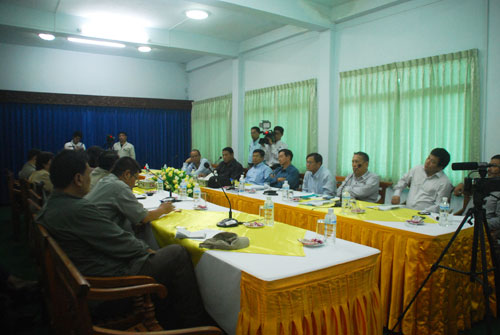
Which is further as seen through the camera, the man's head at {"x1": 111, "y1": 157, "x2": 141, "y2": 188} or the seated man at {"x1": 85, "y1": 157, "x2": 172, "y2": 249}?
the man's head at {"x1": 111, "y1": 157, "x2": 141, "y2": 188}

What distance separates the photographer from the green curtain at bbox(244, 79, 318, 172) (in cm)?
582

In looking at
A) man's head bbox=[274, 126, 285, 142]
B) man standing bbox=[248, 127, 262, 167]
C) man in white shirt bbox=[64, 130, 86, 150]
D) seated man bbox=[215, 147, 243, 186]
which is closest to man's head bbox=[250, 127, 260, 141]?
man standing bbox=[248, 127, 262, 167]

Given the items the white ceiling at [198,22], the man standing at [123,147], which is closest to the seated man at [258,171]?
the white ceiling at [198,22]

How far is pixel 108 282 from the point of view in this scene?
5.75 ft

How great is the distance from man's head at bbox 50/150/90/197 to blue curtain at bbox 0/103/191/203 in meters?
5.51

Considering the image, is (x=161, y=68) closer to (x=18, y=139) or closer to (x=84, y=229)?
(x=18, y=139)

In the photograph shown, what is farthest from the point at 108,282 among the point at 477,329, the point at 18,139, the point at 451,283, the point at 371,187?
the point at 18,139

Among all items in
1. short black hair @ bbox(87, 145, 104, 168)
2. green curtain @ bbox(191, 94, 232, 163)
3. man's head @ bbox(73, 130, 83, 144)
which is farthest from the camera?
green curtain @ bbox(191, 94, 232, 163)

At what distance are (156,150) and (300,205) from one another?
673cm

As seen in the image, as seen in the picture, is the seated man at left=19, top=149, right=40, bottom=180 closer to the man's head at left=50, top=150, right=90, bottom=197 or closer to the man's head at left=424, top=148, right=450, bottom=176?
the man's head at left=50, top=150, right=90, bottom=197

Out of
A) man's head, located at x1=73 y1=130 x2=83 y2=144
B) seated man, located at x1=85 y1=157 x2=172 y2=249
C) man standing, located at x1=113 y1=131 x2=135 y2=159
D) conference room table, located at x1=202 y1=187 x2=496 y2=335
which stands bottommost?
conference room table, located at x1=202 y1=187 x2=496 y2=335

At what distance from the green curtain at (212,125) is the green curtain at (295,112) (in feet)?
3.71

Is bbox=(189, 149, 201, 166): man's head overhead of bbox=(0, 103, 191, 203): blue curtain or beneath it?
beneath

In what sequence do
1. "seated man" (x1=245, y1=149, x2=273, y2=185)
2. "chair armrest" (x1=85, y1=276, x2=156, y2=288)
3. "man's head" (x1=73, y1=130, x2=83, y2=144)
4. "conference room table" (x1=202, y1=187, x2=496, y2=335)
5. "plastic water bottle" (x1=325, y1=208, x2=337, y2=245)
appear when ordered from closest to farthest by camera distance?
"chair armrest" (x1=85, y1=276, x2=156, y2=288) → "plastic water bottle" (x1=325, y1=208, x2=337, y2=245) → "conference room table" (x1=202, y1=187, x2=496, y2=335) → "seated man" (x1=245, y1=149, x2=273, y2=185) → "man's head" (x1=73, y1=130, x2=83, y2=144)
